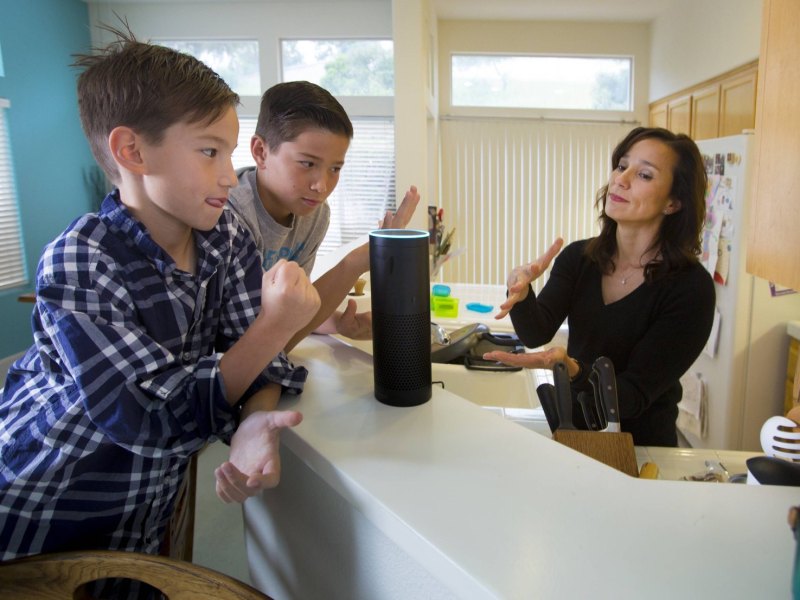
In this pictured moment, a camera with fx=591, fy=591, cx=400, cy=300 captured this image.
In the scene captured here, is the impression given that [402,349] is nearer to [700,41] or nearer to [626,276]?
[626,276]

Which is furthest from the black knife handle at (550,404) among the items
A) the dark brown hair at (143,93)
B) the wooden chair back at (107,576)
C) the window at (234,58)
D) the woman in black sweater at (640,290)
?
the window at (234,58)

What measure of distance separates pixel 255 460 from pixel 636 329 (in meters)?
1.02

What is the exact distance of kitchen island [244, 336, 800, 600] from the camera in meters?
0.50

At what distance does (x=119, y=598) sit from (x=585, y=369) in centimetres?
99

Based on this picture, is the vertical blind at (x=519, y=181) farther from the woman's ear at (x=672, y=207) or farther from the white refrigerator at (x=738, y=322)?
the woman's ear at (x=672, y=207)

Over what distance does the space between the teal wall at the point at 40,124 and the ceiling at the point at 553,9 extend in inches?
112

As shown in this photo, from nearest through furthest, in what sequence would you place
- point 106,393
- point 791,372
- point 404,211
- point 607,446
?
1. point 106,393
2. point 607,446
3. point 404,211
4. point 791,372

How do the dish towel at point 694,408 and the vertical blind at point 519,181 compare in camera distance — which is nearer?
the dish towel at point 694,408

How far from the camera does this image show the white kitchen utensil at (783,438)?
2.39ft

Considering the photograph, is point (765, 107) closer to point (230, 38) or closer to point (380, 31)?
point (380, 31)

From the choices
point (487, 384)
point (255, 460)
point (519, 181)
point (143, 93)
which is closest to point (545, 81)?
point (519, 181)

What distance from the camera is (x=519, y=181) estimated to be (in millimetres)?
5004

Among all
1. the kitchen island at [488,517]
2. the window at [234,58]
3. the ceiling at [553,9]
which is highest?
the ceiling at [553,9]

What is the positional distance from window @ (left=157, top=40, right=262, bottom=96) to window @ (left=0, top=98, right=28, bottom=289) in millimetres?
1604
